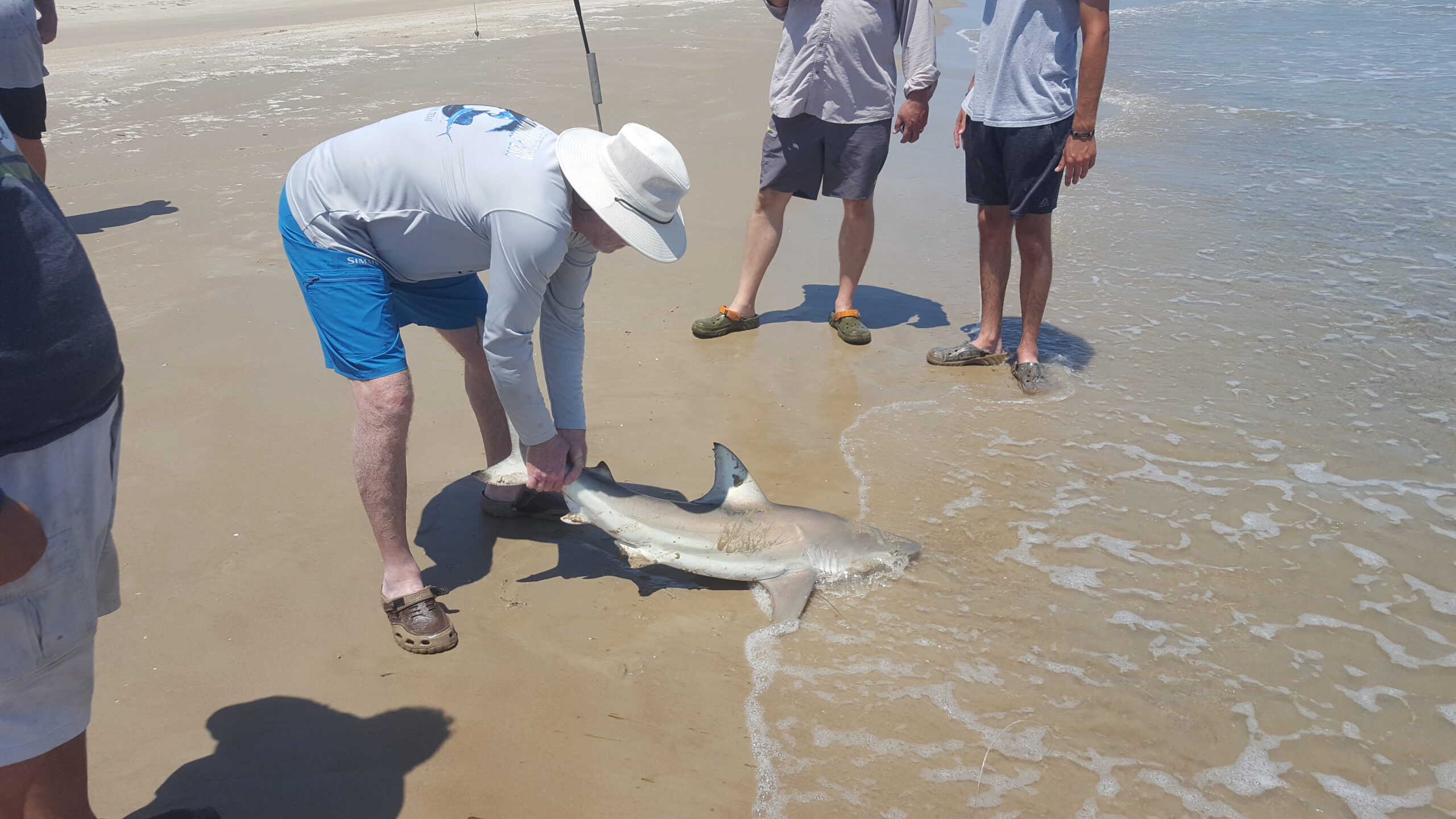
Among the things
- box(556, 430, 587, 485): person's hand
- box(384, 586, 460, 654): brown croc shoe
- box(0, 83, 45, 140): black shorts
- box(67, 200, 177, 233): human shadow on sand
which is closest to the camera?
box(384, 586, 460, 654): brown croc shoe

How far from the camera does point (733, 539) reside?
344cm

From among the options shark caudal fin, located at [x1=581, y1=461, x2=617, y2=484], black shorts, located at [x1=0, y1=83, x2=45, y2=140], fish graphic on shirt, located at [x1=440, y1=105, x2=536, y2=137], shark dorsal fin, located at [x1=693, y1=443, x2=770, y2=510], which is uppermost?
black shorts, located at [x1=0, y1=83, x2=45, y2=140]

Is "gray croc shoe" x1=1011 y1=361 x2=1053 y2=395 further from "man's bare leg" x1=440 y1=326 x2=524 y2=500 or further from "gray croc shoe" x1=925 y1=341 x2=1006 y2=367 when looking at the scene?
"man's bare leg" x1=440 y1=326 x2=524 y2=500

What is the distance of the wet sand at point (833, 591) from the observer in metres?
2.66

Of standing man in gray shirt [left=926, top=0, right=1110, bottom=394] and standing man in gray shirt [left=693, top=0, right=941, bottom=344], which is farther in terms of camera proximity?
standing man in gray shirt [left=693, top=0, right=941, bottom=344]

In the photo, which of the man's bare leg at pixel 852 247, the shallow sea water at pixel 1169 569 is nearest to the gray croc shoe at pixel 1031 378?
the shallow sea water at pixel 1169 569

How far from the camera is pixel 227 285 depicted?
5656 mm

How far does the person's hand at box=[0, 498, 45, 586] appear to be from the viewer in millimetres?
1591

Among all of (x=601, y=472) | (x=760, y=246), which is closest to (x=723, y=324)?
(x=760, y=246)

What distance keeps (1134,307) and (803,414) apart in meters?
2.71

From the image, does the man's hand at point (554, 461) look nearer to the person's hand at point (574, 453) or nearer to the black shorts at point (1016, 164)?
the person's hand at point (574, 453)

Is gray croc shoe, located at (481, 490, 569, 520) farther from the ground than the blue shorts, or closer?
closer

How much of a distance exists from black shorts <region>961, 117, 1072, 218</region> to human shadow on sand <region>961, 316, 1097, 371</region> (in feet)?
2.59

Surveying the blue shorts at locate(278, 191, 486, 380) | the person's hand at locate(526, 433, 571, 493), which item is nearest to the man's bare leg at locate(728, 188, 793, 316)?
the person's hand at locate(526, 433, 571, 493)
